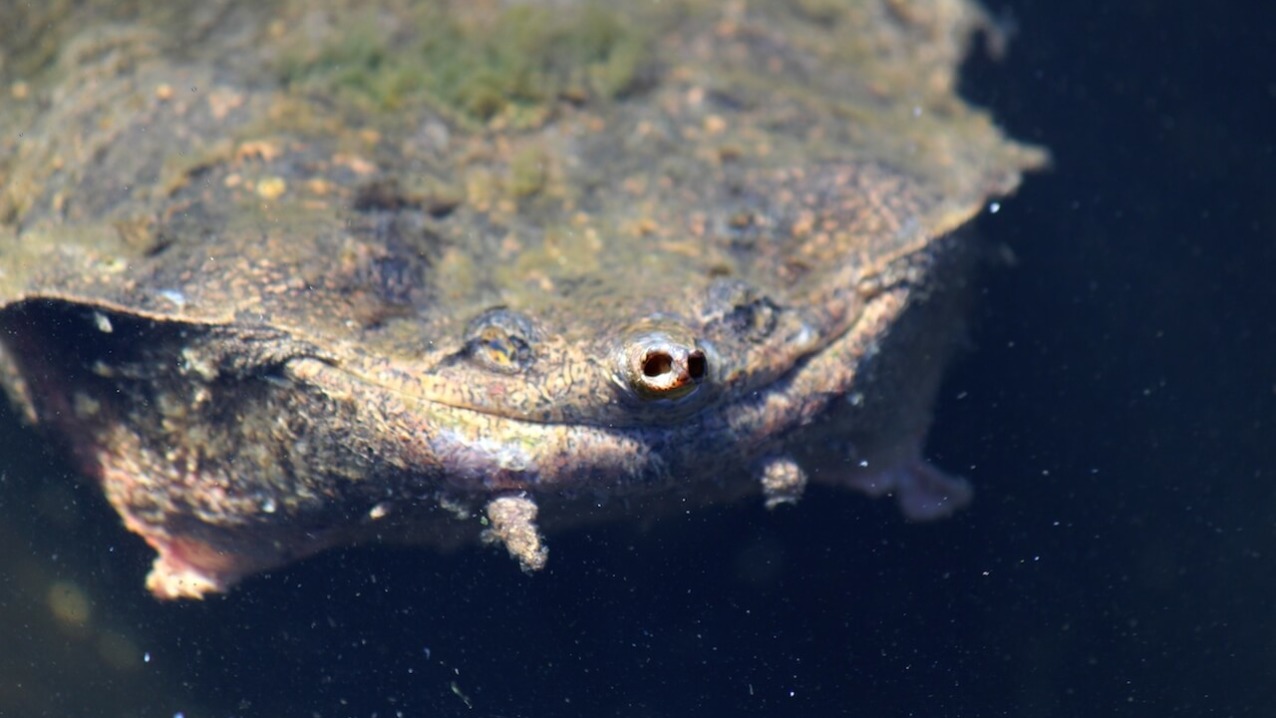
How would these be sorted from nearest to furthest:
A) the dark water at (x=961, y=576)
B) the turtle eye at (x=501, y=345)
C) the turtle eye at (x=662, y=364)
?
1. the turtle eye at (x=662, y=364)
2. the turtle eye at (x=501, y=345)
3. the dark water at (x=961, y=576)

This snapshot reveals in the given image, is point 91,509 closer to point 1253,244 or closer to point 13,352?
point 13,352

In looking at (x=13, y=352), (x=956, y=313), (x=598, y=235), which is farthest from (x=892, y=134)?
(x=13, y=352)

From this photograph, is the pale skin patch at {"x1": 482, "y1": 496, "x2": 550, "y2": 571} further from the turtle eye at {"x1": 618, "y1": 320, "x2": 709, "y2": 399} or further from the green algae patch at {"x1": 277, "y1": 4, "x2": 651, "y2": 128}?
the green algae patch at {"x1": 277, "y1": 4, "x2": 651, "y2": 128}

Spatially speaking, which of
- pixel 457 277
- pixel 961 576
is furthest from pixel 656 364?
pixel 961 576

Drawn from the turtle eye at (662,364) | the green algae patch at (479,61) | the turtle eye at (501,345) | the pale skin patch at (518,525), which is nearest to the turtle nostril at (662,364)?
the turtle eye at (662,364)

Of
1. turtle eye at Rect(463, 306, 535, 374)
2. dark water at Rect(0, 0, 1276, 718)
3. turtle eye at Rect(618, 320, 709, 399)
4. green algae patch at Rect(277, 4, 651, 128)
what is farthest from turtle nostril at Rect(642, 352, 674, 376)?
green algae patch at Rect(277, 4, 651, 128)

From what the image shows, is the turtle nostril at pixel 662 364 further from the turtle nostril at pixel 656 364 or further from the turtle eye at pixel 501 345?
the turtle eye at pixel 501 345

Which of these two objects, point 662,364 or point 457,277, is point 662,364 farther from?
point 457,277
